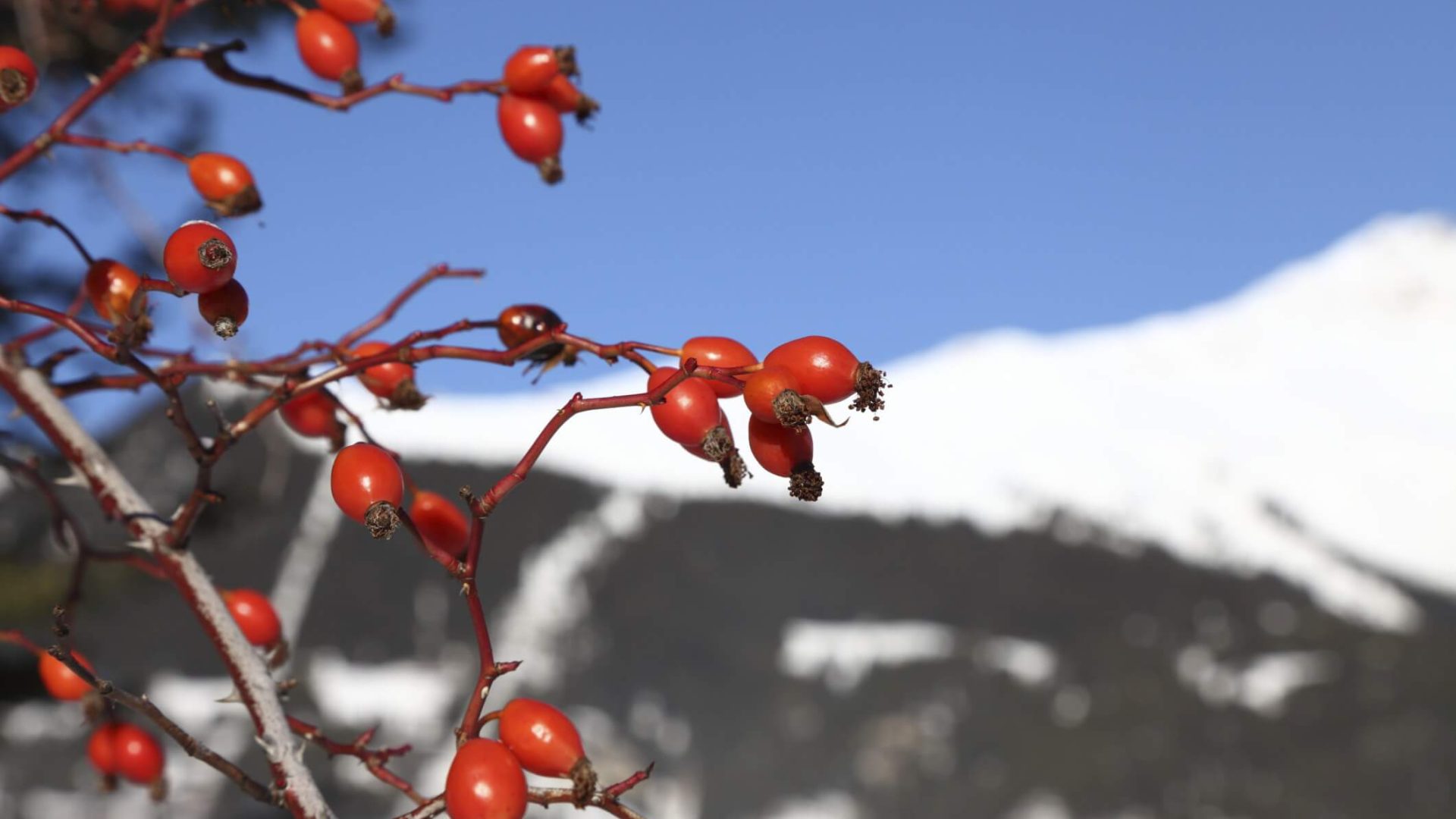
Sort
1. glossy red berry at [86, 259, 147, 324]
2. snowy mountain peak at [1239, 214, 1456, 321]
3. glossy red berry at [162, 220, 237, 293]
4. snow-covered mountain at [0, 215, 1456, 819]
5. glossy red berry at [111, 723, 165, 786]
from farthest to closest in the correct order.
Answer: snowy mountain peak at [1239, 214, 1456, 321]
snow-covered mountain at [0, 215, 1456, 819]
glossy red berry at [111, 723, 165, 786]
glossy red berry at [86, 259, 147, 324]
glossy red berry at [162, 220, 237, 293]

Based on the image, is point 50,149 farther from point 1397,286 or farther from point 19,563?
point 1397,286

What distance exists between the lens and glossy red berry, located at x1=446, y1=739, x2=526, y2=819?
0.32 metres

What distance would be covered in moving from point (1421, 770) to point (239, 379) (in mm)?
1603

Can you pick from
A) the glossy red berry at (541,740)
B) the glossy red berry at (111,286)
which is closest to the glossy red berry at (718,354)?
the glossy red berry at (541,740)

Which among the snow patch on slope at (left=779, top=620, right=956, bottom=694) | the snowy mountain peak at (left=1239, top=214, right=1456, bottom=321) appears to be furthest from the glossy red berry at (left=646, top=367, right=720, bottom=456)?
the snowy mountain peak at (left=1239, top=214, right=1456, bottom=321)

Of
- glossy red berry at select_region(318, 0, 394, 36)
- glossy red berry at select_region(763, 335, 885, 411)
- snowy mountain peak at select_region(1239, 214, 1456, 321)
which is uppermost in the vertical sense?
snowy mountain peak at select_region(1239, 214, 1456, 321)

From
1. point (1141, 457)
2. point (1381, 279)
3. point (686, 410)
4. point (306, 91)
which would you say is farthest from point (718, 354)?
point (1381, 279)

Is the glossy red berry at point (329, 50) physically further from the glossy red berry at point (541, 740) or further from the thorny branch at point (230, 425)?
the glossy red berry at point (541, 740)

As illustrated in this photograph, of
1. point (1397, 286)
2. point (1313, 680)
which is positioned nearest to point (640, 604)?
point (1313, 680)

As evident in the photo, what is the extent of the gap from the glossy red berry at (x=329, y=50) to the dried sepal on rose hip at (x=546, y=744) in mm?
326

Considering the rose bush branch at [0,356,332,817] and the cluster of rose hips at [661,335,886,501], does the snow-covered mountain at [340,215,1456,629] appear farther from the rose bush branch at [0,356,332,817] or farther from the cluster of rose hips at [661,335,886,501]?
the cluster of rose hips at [661,335,886,501]

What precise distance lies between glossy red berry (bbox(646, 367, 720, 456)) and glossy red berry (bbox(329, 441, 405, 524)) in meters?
0.08

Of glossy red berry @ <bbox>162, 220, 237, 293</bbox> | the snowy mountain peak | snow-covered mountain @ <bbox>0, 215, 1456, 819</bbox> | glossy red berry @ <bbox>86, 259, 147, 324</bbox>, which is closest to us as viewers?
glossy red berry @ <bbox>162, 220, 237, 293</bbox>

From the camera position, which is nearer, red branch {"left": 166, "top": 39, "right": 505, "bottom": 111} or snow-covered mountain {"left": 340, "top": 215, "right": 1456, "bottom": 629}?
red branch {"left": 166, "top": 39, "right": 505, "bottom": 111}
